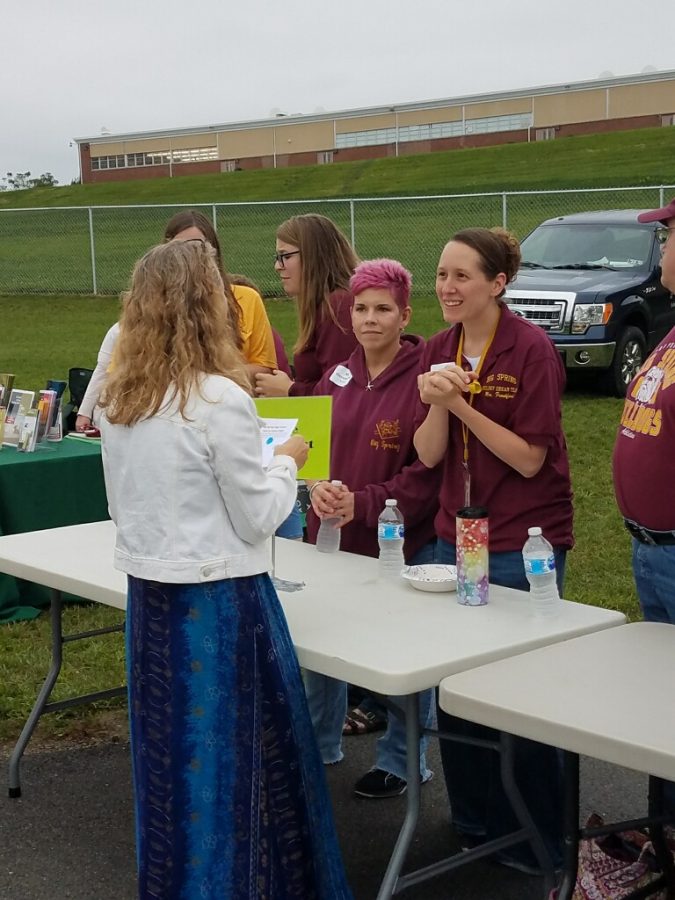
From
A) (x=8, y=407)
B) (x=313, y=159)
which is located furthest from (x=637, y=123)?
(x=8, y=407)

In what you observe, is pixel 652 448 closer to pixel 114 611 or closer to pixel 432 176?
pixel 114 611

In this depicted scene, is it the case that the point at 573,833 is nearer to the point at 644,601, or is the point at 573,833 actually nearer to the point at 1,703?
the point at 644,601

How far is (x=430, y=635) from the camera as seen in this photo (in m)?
3.02

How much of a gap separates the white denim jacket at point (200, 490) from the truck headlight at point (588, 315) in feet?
29.0

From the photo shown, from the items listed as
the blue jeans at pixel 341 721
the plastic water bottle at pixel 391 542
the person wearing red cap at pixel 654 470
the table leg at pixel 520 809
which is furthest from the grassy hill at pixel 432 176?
the table leg at pixel 520 809

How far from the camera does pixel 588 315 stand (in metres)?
11.2

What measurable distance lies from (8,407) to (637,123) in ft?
166

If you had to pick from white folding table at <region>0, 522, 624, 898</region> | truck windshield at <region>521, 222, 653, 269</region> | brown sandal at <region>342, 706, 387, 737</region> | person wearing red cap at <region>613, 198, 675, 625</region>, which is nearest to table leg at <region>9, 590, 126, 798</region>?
white folding table at <region>0, 522, 624, 898</region>

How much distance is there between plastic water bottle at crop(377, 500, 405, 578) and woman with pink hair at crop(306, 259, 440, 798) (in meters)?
0.15

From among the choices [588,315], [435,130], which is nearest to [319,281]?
[588,315]

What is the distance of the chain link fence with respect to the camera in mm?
22400

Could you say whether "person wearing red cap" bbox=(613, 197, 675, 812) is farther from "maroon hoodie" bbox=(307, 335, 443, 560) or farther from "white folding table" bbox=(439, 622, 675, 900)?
"maroon hoodie" bbox=(307, 335, 443, 560)

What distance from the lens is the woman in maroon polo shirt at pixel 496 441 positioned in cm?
339

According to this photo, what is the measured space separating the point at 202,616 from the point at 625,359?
30.6 feet
